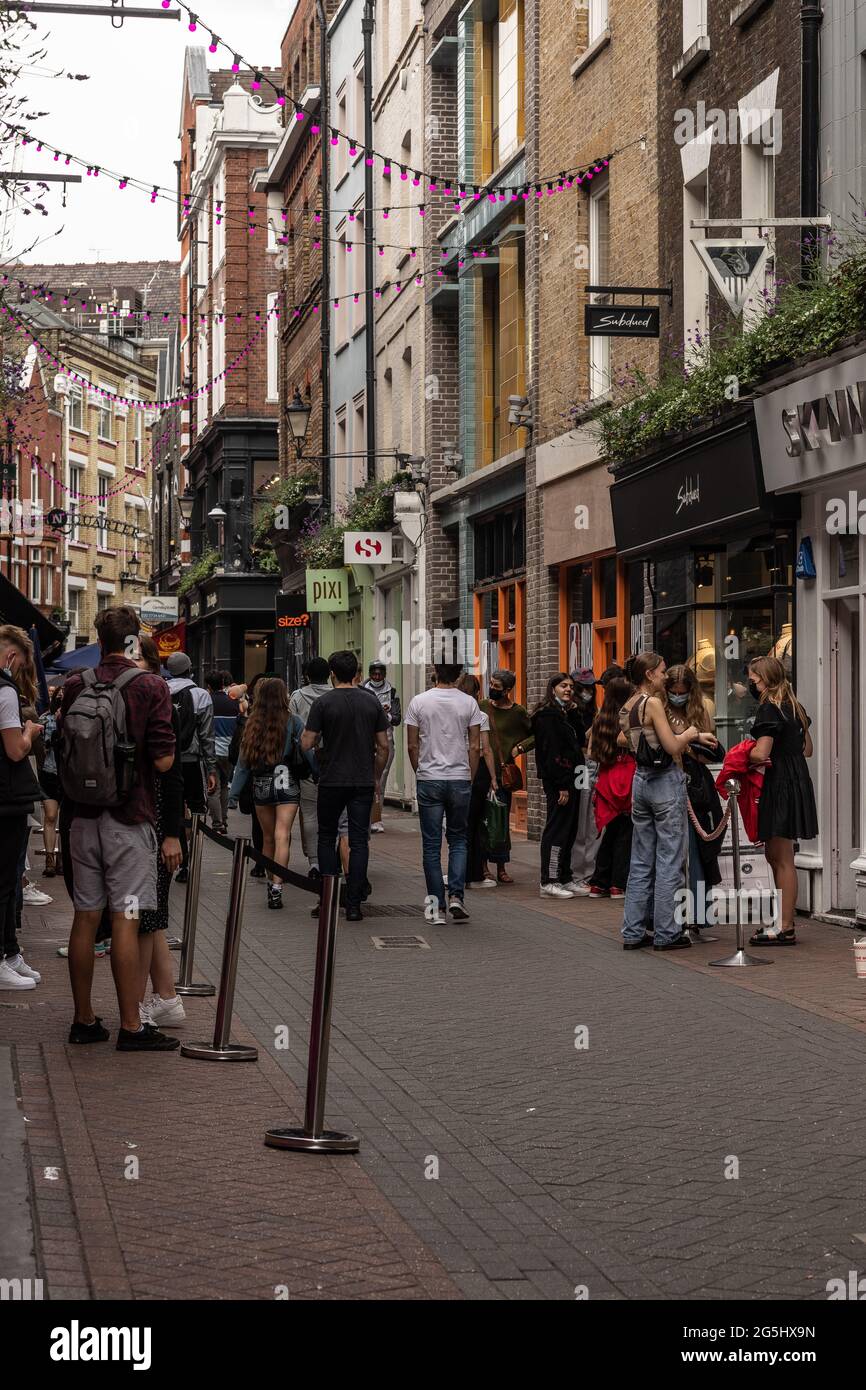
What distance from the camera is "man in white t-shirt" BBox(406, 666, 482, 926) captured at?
14836 millimetres

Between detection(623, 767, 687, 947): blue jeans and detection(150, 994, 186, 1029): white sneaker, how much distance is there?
4.21 metres

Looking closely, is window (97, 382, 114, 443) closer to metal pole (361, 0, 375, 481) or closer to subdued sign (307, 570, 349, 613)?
subdued sign (307, 570, 349, 613)

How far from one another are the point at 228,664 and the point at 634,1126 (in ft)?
153

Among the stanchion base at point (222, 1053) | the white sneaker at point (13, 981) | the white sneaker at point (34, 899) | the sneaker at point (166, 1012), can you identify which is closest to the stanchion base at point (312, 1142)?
the stanchion base at point (222, 1053)

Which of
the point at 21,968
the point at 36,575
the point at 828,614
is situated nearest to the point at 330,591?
the point at 828,614

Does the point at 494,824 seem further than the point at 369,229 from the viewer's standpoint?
No

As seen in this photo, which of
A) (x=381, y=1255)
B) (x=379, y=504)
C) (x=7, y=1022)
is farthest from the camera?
(x=379, y=504)

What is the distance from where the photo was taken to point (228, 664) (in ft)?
176

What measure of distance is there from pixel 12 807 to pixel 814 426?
6775 millimetres

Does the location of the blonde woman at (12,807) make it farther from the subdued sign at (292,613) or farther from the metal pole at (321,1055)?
the subdued sign at (292,613)

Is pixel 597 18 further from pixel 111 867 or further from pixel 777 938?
pixel 111 867

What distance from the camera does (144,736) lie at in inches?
354

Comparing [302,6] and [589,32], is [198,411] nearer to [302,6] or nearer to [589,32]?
[302,6]
